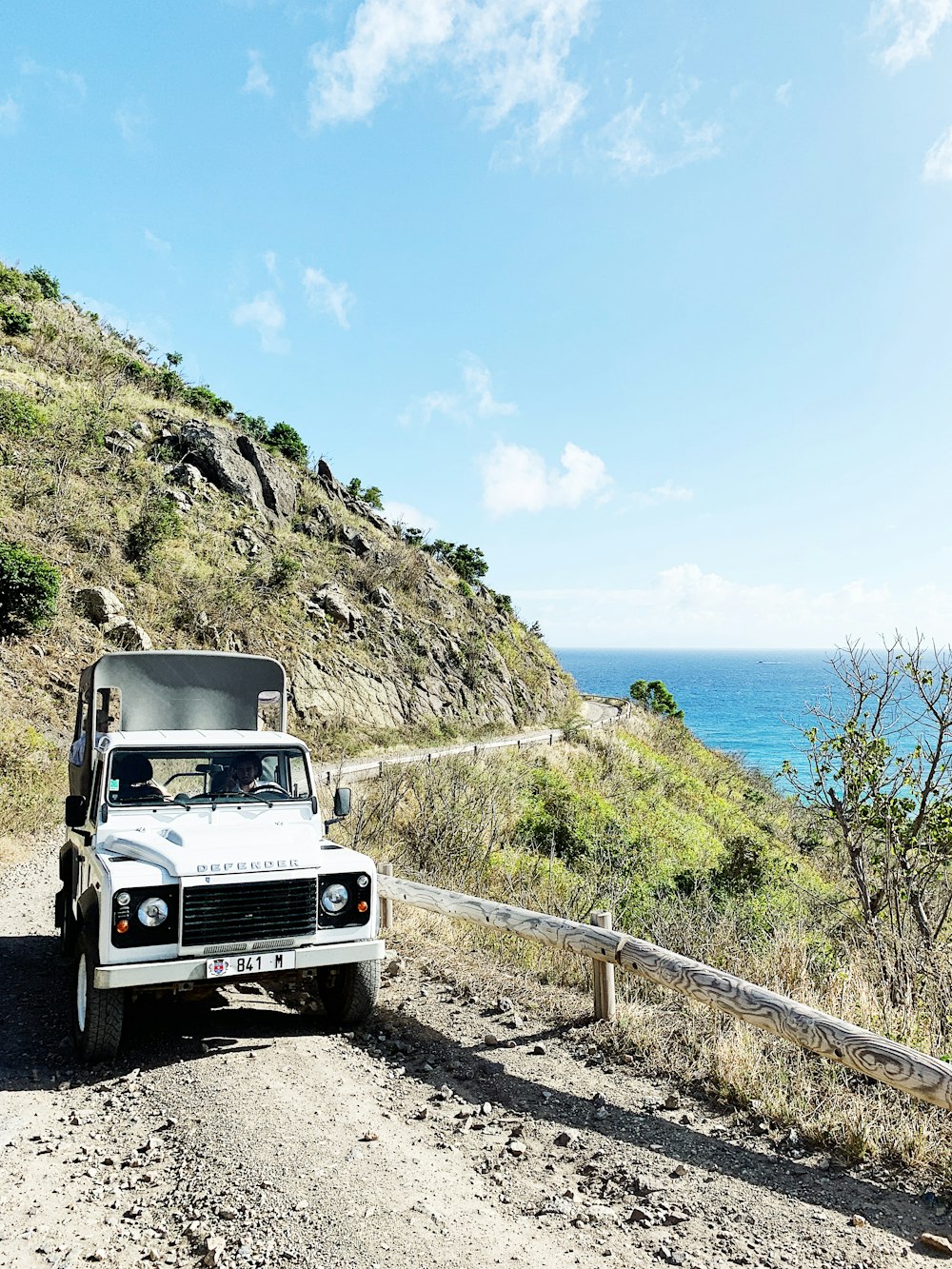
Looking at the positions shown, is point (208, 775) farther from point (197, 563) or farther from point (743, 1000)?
point (197, 563)

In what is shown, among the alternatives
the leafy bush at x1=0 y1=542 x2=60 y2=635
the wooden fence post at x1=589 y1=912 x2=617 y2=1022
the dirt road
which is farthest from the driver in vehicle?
the leafy bush at x1=0 y1=542 x2=60 y2=635

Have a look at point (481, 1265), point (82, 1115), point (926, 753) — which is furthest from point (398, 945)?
point (926, 753)

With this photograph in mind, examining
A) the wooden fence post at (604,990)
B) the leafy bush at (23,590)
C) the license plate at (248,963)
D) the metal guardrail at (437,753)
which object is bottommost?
the wooden fence post at (604,990)

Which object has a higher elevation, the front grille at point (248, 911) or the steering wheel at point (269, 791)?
the steering wheel at point (269, 791)

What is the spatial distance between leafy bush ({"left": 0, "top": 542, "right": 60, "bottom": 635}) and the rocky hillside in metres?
0.38

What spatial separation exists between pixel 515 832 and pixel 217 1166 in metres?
14.1

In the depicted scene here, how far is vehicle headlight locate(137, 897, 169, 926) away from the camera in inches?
200

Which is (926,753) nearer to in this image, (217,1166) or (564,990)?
(564,990)

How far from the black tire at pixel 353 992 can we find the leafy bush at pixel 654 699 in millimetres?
49890

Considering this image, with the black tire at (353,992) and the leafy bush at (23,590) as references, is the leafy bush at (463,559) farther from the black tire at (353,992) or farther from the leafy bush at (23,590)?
the black tire at (353,992)

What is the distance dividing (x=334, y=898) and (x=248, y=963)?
0.74m

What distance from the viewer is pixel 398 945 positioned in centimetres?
808

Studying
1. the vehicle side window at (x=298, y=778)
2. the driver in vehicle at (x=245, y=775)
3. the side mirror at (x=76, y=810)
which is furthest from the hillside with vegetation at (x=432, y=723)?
the side mirror at (x=76, y=810)

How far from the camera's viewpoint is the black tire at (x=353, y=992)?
5.92m
